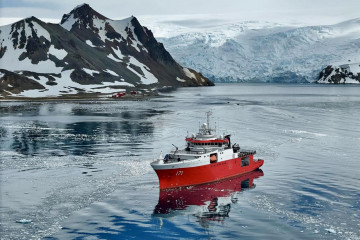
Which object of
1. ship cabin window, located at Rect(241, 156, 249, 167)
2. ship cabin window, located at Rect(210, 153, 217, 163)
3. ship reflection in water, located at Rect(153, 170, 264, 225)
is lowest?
ship reflection in water, located at Rect(153, 170, 264, 225)

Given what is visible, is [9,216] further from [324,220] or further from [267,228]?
[324,220]

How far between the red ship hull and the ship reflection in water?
65 cm

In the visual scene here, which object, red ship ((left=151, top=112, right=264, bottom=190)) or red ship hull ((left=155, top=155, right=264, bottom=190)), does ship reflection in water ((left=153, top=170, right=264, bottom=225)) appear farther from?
red ship ((left=151, top=112, right=264, bottom=190))

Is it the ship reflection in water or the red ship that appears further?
the red ship

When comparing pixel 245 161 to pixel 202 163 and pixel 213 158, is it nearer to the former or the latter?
pixel 213 158

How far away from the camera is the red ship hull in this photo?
194 ft

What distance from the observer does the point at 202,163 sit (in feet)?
200

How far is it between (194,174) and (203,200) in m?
5.72

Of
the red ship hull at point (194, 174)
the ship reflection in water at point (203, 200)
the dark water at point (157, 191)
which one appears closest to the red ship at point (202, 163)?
the red ship hull at point (194, 174)

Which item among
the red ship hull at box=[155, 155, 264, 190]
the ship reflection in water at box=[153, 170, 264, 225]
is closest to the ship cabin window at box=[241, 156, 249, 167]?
the red ship hull at box=[155, 155, 264, 190]

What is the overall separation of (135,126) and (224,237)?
83.6 m

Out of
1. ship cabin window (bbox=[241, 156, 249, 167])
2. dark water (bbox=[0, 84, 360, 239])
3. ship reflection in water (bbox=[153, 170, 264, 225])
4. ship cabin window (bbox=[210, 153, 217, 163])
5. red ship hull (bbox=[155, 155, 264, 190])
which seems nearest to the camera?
dark water (bbox=[0, 84, 360, 239])

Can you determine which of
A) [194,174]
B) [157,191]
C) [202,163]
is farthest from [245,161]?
[157,191]

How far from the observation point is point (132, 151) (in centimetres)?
8562
